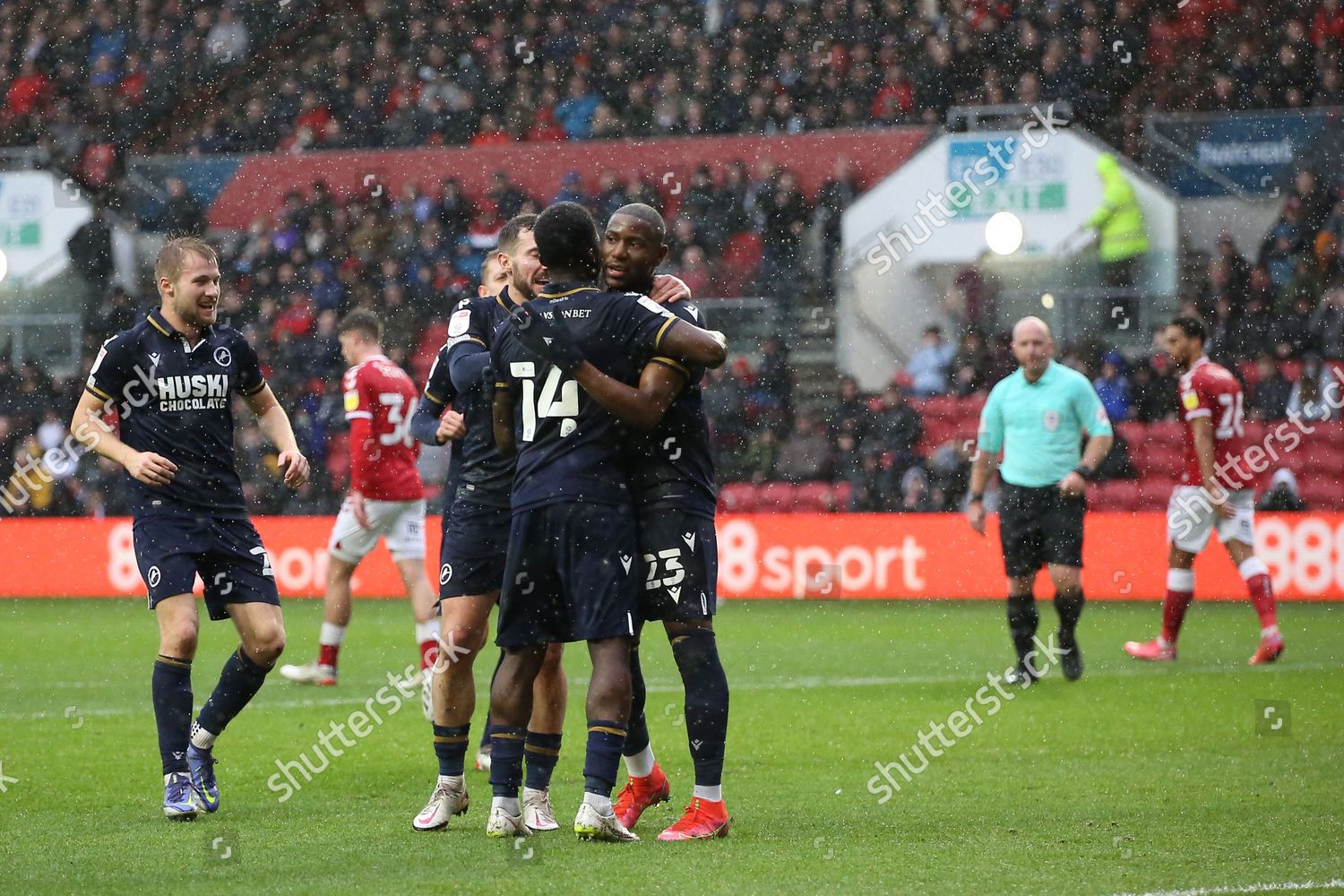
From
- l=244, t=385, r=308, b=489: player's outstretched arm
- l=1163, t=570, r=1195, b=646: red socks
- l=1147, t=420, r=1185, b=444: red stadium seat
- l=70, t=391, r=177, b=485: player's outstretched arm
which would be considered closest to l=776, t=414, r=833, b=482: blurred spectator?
l=1147, t=420, r=1185, b=444: red stadium seat

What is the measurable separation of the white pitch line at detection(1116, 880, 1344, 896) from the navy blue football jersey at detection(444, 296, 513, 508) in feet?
8.84

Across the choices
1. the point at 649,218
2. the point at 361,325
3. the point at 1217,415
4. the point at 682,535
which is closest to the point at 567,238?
the point at 649,218

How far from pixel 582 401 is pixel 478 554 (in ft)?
3.20

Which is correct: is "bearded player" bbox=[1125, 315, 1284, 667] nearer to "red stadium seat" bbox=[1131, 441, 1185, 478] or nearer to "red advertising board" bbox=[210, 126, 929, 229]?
"red stadium seat" bbox=[1131, 441, 1185, 478]

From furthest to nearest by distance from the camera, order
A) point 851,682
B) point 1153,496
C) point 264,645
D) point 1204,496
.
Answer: point 1153,496 → point 1204,496 → point 851,682 → point 264,645

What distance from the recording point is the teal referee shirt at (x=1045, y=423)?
10195mm

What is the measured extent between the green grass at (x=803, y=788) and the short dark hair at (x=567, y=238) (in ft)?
6.18

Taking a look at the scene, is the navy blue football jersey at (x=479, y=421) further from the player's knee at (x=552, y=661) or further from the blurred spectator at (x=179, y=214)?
the blurred spectator at (x=179, y=214)

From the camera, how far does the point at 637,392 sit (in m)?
5.35

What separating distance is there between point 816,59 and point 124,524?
33.6 ft

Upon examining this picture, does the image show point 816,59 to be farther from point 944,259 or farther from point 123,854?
point 123,854

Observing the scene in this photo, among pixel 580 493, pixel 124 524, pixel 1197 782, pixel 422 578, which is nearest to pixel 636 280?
pixel 580 493

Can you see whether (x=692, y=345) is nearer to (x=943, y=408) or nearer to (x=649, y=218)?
(x=649, y=218)
